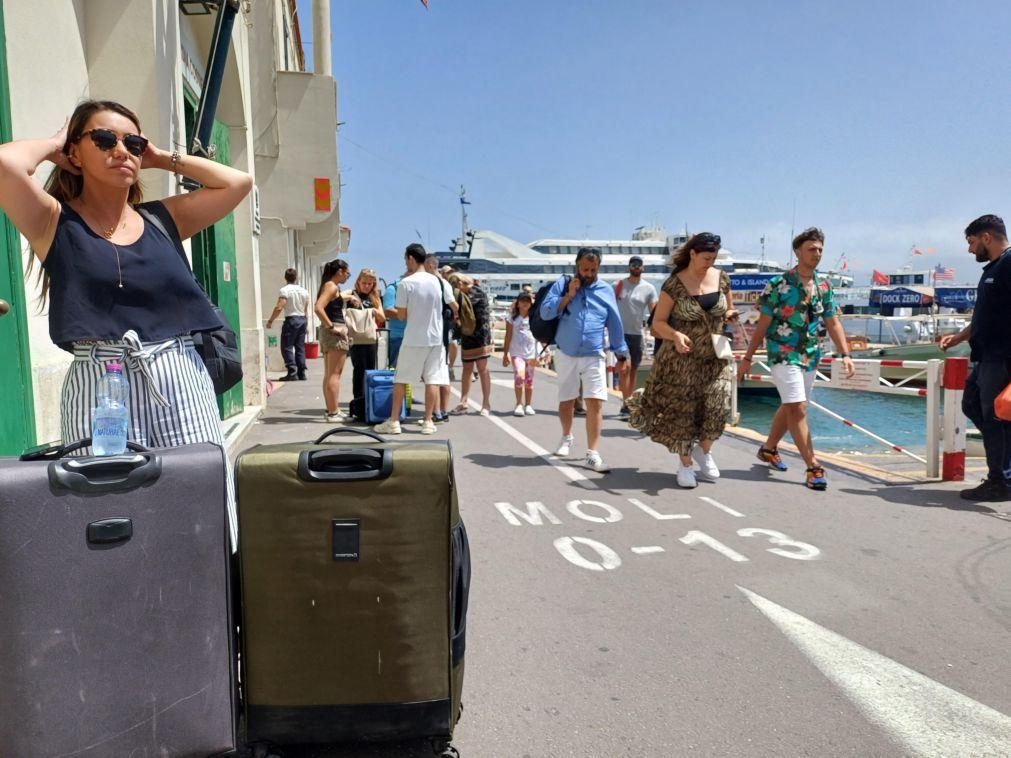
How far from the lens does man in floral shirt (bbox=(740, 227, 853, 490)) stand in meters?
5.89

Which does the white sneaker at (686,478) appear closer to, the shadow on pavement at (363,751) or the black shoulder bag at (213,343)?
the shadow on pavement at (363,751)

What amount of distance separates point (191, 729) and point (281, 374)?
13573 mm

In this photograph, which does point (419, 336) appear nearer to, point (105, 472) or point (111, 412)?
point (111, 412)

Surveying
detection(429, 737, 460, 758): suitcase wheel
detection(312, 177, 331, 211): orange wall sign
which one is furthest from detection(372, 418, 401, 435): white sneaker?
detection(312, 177, 331, 211): orange wall sign

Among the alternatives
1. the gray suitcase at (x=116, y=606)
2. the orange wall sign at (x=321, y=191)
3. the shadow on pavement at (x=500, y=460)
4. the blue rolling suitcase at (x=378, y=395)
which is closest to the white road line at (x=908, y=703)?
the gray suitcase at (x=116, y=606)

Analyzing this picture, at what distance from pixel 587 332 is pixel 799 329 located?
5.69ft

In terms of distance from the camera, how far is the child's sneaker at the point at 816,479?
575 centimetres

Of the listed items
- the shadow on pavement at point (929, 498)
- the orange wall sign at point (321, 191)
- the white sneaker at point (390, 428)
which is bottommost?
the shadow on pavement at point (929, 498)

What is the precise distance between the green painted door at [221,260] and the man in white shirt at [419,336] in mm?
1772

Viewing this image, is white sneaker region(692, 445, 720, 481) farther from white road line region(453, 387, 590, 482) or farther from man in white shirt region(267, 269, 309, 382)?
man in white shirt region(267, 269, 309, 382)

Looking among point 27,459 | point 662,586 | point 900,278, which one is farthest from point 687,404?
point 900,278

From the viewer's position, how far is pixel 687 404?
19.1 feet

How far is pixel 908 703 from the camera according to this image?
267 centimetres

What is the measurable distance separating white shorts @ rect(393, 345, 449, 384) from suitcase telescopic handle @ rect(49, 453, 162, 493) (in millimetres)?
5871
